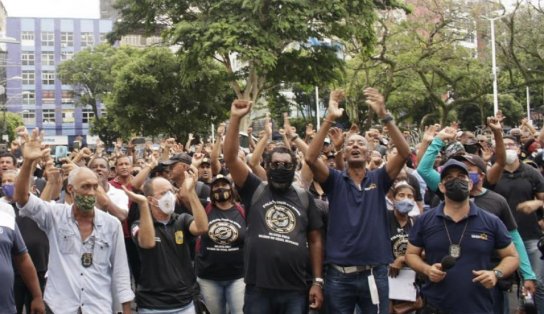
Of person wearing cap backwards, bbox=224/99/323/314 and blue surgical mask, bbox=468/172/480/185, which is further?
blue surgical mask, bbox=468/172/480/185

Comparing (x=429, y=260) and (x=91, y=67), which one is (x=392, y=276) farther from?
(x=91, y=67)

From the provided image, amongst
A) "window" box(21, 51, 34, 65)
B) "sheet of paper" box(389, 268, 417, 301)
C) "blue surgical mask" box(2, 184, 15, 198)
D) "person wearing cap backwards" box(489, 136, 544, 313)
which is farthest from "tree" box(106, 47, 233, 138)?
"window" box(21, 51, 34, 65)

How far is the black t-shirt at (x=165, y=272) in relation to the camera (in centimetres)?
545

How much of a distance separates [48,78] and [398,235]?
88737 millimetres

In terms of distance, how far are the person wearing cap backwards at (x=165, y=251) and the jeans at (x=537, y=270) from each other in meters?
3.40

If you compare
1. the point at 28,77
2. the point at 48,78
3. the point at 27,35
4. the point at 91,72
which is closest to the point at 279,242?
the point at 91,72

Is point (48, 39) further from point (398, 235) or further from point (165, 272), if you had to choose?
point (165, 272)

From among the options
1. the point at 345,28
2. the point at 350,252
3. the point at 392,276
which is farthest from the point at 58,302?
Answer: the point at 345,28

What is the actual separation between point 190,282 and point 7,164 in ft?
10.2

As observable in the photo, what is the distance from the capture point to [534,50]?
99.5 ft

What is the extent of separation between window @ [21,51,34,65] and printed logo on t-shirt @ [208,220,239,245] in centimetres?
8833

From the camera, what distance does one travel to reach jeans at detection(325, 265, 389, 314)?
531 centimetres

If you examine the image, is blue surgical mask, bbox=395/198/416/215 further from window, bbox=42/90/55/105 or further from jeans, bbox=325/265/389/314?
window, bbox=42/90/55/105

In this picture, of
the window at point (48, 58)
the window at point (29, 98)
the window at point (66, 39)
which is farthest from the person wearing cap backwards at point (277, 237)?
the window at point (48, 58)
